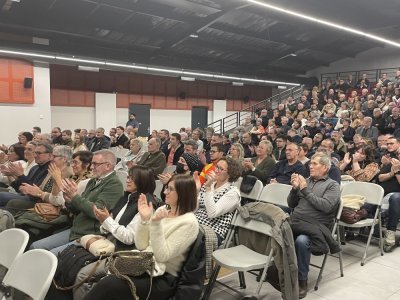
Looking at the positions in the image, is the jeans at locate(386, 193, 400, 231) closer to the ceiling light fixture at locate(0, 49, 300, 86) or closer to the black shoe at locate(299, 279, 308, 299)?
the black shoe at locate(299, 279, 308, 299)

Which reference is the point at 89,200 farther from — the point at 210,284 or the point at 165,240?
the point at 210,284

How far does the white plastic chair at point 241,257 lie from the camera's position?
228 centimetres

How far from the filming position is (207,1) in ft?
27.9

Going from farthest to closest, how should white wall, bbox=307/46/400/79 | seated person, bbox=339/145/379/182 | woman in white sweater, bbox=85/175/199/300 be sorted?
white wall, bbox=307/46/400/79
seated person, bbox=339/145/379/182
woman in white sweater, bbox=85/175/199/300

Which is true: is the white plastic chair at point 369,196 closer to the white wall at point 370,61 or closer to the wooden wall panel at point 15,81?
the wooden wall panel at point 15,81

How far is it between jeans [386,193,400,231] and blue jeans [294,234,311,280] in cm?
158

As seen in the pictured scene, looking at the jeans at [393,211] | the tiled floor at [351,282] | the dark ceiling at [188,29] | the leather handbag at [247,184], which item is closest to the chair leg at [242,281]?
the tiled floor at [351,282]

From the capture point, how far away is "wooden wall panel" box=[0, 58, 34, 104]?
10266 mm

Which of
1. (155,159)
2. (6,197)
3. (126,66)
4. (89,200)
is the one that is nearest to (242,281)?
(89,200)

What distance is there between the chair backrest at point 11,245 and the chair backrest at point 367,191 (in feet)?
9.77

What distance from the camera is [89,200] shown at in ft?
8.70

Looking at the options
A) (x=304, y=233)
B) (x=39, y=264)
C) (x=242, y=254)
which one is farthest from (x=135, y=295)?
(x=304, y=233)

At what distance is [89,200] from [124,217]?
0.46m

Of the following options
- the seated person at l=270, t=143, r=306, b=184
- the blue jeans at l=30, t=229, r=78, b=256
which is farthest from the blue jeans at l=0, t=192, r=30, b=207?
the seated person at l=270, t=143, r=306, b=184
